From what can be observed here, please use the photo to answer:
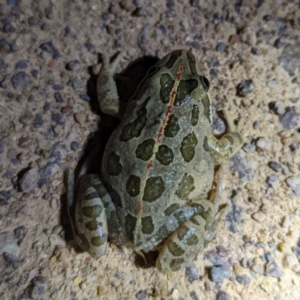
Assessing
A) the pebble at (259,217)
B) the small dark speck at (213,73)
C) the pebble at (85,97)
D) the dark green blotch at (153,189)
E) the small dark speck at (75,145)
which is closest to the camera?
the dark green blotch at (153,189)

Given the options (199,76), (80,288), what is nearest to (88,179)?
(80,288)

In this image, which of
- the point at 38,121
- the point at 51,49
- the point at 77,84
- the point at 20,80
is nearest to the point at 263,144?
the point at 77,84

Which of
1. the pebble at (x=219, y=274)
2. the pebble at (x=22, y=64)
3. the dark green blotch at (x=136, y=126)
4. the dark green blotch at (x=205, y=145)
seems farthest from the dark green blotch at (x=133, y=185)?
the pebble at (x=22, y=64)

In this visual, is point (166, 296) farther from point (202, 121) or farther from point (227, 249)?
point (202, 121)

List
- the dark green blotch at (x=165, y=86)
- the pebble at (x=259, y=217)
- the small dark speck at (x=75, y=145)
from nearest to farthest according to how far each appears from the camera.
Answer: the dark green blotch at (x=165, y=86) → the pebble at (x=259, y=217) → the small dark speck at (x=75, y=145)

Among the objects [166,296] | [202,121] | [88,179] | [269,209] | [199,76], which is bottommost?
[166,296]

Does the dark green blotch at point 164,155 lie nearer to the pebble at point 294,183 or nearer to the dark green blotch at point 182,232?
the dark green blotch at point 182,232

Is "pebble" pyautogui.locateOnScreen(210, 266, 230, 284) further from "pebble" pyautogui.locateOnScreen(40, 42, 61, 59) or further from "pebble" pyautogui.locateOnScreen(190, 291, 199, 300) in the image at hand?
"pebble" pyautogui.locateOnScreen(40, 42, 61, 59)
